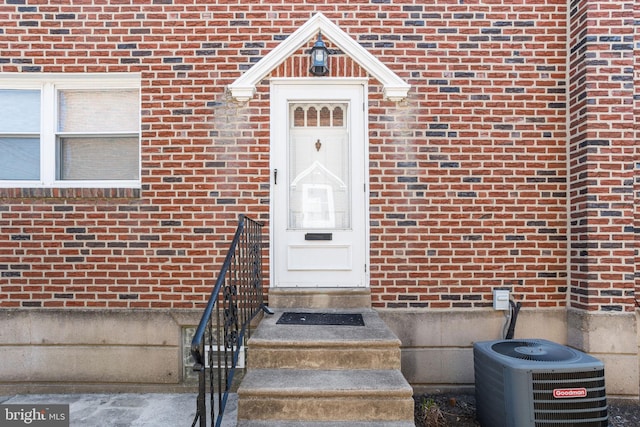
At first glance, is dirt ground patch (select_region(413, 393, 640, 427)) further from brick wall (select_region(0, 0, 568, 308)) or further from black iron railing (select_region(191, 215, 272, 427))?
black iron railing (select_region(191, 215, 272, 427))

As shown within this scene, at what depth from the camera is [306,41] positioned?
4129 millimetres

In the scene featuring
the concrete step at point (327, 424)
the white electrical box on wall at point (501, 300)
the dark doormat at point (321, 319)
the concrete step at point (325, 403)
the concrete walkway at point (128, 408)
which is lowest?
the concrete walkway at point (128, 408)

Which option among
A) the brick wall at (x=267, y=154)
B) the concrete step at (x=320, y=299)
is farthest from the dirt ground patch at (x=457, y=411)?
the concrete step at (x=320, y=299)

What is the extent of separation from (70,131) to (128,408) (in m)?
2.80

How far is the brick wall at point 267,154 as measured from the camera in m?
4.10

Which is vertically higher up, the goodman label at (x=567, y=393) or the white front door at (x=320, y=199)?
the white front door at (x=320, y=199)

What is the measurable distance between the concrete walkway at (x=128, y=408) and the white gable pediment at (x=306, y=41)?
9.56 feet

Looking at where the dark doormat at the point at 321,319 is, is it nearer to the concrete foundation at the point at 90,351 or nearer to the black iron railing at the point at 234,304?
the black iron railing at the point at 234,304

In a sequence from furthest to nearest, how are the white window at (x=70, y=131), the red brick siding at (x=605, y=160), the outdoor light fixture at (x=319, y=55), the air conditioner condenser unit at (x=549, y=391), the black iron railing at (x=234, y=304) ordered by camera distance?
the white window at (x=70, y=131) → the outdoor light fixture at (x=319, y=55) → the red brick siding at (x=605, y=160) → the air conditioner condenser unit at (x=549, y=391) → the black iron railing at (x=234, y=304)

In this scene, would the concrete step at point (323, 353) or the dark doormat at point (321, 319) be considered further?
the dark doormat at point (321, 319)

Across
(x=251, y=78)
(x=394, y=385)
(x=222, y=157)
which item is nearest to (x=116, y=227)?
(x=222, y=157)

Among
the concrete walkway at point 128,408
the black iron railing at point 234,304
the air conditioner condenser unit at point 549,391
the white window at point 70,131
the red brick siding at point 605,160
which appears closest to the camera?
the black iron railing at point 234,304

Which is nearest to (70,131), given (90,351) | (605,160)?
(90,351)

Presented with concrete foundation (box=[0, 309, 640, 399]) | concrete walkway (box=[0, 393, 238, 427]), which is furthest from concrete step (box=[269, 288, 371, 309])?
concrete walkway (box=[0, 393, 238, 427])
